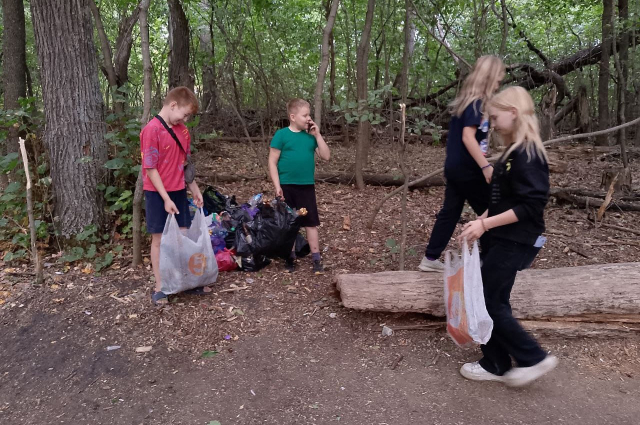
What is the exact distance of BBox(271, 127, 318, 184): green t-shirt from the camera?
3.89 m

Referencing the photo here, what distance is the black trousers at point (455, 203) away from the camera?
336 cm

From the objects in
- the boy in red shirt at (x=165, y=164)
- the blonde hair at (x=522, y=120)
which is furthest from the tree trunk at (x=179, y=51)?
the blonde hair at (x=522, y=120)

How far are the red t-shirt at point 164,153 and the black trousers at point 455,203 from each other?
6.45 ft

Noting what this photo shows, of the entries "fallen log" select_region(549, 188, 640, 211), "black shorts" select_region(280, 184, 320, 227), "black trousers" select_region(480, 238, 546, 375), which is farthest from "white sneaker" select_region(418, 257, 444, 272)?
"fallen log" select_region(549, 188, 640, 211)

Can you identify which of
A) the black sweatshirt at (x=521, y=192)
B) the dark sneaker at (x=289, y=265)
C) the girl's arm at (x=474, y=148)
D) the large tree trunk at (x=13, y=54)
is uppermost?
the large tree trunk at (x=13, y=54)

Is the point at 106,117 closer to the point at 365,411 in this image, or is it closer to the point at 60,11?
the point at 60,11

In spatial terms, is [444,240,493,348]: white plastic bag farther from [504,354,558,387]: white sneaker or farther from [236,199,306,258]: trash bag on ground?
[236,199,306,258]: trash bag on ground

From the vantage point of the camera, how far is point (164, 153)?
134 inches

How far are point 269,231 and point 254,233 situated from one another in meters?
0.14

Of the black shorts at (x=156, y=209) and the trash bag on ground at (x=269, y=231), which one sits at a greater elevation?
the black shorts at (x=156, y=209)

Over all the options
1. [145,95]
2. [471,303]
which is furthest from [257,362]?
[145,95]

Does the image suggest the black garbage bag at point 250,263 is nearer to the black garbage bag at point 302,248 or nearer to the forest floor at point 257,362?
the forest floor at point 257,362

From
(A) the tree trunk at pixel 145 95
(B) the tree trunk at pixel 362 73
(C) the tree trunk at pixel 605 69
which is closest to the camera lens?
(A) the tree trunk at pixel 145 95

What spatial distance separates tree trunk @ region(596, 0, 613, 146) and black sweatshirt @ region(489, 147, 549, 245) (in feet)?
24.7
